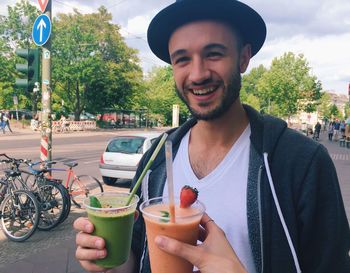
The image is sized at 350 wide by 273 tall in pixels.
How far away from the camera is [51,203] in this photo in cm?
601

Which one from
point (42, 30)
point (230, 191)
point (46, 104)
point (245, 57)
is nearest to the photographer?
point (230, 191)

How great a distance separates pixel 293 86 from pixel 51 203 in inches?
1336

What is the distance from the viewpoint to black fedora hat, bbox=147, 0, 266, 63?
Answer: 1724 millimetres

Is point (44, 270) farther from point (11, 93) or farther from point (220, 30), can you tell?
point (11, 93)

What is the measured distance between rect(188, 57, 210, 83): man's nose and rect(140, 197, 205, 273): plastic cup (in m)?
0.66

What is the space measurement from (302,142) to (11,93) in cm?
3717

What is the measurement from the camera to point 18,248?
5.09 m

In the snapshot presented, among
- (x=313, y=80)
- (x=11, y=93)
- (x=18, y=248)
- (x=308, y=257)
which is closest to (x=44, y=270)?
(x=18, y=248)

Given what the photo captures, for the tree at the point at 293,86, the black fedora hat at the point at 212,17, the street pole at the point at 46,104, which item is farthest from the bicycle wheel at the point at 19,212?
the tree at the point at 293,86

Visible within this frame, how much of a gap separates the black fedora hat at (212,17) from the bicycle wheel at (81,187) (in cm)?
576

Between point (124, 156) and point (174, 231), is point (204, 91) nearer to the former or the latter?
point (174, 231)

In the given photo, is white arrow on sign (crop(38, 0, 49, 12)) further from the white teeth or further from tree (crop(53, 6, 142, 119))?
tree (crop(53, 6, 142, 119))

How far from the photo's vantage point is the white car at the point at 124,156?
905cm

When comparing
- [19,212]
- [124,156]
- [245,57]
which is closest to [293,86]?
[124,156]
